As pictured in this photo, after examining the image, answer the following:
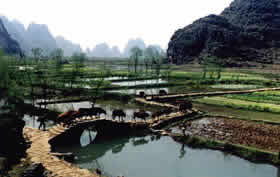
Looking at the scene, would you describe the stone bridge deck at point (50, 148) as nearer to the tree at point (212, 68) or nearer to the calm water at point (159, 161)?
the calm water at point (159, 161)

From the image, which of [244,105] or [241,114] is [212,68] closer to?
[244,105]

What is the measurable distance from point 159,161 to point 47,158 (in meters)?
8.00

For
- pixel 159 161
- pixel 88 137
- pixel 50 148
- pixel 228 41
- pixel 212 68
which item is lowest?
pixel 159 161

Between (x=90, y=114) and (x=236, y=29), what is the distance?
17951 cm

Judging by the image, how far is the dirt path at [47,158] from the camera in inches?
527

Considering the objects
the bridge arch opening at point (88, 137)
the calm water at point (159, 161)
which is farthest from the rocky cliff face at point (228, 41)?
the calm water at point (159, 161)

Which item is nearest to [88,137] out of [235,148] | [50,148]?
[50,148]

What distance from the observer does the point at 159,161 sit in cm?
1855

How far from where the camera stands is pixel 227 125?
1060 inches

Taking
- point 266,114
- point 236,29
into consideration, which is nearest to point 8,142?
point 266,114

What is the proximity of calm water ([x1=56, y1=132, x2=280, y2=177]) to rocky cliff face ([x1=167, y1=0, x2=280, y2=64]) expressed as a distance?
124 meters

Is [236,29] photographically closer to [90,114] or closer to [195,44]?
[195,44]

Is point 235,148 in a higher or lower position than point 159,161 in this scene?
higher

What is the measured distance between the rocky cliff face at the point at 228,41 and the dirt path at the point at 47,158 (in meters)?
130
